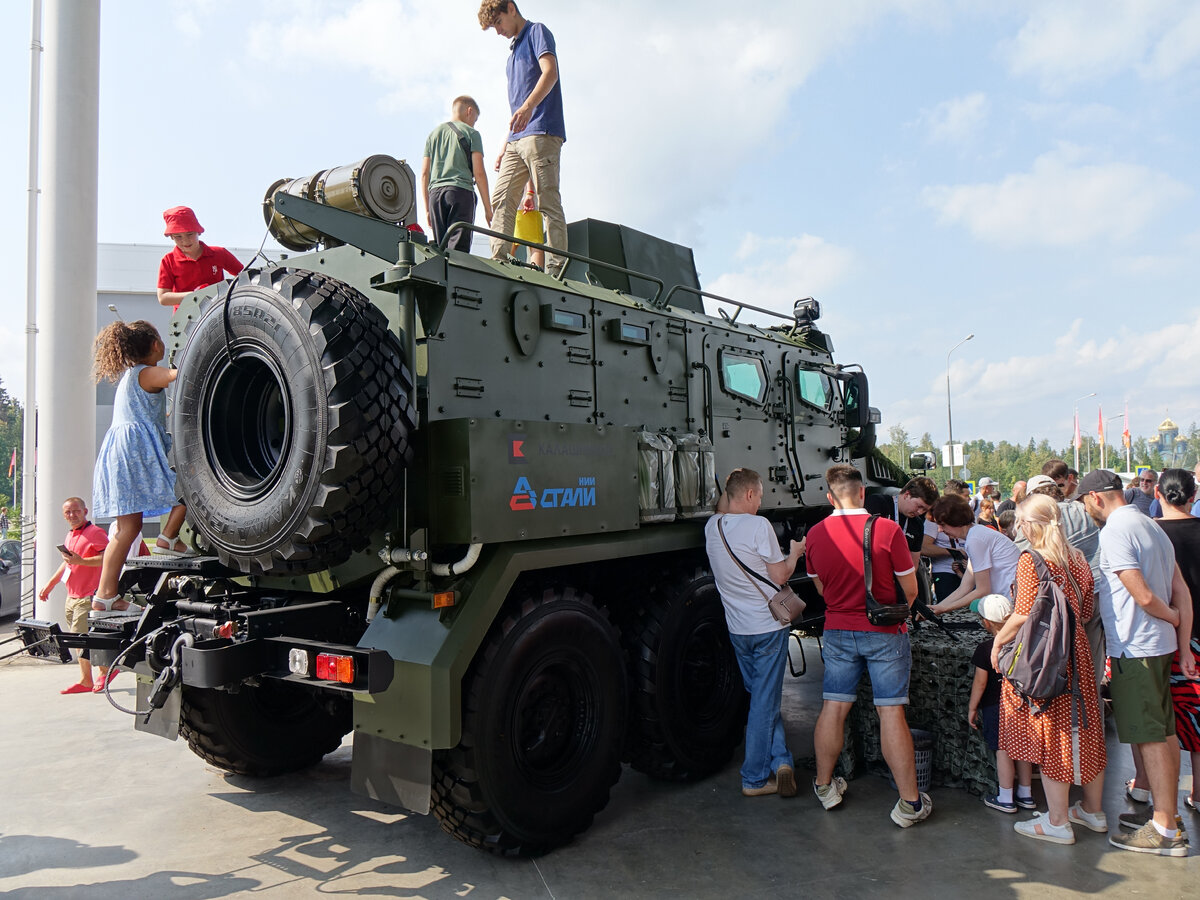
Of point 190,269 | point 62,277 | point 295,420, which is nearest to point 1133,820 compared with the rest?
point 295,420

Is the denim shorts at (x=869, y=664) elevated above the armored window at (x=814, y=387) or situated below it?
below

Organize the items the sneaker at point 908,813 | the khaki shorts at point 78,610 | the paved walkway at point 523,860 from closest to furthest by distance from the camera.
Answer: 1. the paved walkway at point 523,860
2. the sneaker at point 908,813
3. the khaki shorts at point 78,610

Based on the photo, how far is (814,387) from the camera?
7090 mm

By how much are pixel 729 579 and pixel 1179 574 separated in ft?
7.22

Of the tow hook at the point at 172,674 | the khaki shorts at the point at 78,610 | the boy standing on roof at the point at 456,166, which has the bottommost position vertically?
the khaki shorts at the point at 78,610

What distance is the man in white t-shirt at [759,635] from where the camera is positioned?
15.5 ft

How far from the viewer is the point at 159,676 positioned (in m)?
3.85

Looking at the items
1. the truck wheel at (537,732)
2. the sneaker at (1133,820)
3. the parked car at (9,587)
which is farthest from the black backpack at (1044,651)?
the parked car at (9,587)

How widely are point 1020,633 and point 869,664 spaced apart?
29.7 inches

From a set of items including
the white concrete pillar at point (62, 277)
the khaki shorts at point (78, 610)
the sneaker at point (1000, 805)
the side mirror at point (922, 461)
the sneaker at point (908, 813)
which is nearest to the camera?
the sneaker at point (908, 813)

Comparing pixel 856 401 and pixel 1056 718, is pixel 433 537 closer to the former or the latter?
pixel 1056 718

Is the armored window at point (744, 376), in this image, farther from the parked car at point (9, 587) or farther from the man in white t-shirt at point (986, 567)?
the parked car at point (9, 587)

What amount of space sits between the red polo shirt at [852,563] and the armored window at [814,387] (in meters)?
2.43

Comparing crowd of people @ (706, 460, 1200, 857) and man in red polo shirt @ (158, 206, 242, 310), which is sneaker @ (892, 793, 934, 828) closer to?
crowd of people @ (706, 460, 1200, 857)
